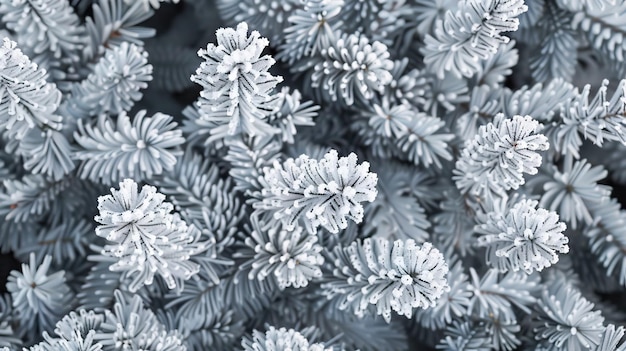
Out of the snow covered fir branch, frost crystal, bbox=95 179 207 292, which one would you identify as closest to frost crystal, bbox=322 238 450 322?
the snow covered fir branch

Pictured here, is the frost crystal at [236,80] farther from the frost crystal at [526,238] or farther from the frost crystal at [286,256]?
the frost crystal at [526,238]

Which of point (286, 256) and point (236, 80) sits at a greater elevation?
point (236, 80)

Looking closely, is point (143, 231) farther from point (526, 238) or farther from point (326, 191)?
point (526, 238)

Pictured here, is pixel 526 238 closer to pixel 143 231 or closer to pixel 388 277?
pixel 388 277

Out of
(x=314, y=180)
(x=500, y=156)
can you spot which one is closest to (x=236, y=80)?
(x=314, y=180)

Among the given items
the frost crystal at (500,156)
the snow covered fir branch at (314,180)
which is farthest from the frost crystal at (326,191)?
Result: the frost crystal at (500,156)

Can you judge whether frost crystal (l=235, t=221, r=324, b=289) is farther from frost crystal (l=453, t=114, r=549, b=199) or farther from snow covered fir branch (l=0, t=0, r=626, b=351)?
frost crystal (l=453, t=114, r=549, b=199)

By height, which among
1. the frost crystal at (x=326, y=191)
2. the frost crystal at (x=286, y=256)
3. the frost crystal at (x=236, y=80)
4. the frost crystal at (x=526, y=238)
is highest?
the frost crystal at (x=236, y=80)

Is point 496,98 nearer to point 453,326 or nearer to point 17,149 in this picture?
point 453,326

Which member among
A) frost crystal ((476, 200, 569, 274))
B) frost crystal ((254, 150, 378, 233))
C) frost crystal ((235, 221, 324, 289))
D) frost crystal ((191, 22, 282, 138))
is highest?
frost crystal ((191, 22, 282, 138))
